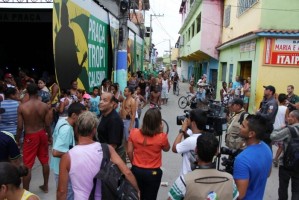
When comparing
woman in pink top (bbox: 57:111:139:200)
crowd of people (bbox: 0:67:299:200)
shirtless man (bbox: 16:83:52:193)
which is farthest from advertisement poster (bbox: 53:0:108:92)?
woman in pink top (bbox: 57:111:139:200)

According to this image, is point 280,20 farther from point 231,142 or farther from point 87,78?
point 231,142

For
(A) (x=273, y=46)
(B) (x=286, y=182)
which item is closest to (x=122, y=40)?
(A) (x=273, y=46)

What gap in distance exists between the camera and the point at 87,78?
33.0 ft

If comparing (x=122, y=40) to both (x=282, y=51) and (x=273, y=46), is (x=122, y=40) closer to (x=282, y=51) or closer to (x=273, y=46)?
(x=273, y=46)

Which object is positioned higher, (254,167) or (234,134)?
(254,167)

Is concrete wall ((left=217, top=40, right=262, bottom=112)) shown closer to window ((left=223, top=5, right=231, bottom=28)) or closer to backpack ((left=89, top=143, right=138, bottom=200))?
window ((left=223, top=5, right=231, bottom=28))

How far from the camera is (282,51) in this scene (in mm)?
12117

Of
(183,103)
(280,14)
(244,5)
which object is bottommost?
(183,103)

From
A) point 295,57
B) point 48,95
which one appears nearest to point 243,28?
point 295,57

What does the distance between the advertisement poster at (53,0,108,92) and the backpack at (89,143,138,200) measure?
5.33 m

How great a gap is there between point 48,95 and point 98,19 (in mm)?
4513

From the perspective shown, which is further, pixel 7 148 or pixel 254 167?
pixel 7 148

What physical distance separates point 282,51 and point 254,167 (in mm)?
10349

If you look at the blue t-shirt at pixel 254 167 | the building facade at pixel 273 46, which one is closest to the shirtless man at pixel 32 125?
the blue t-shirt at pixel 254 167
